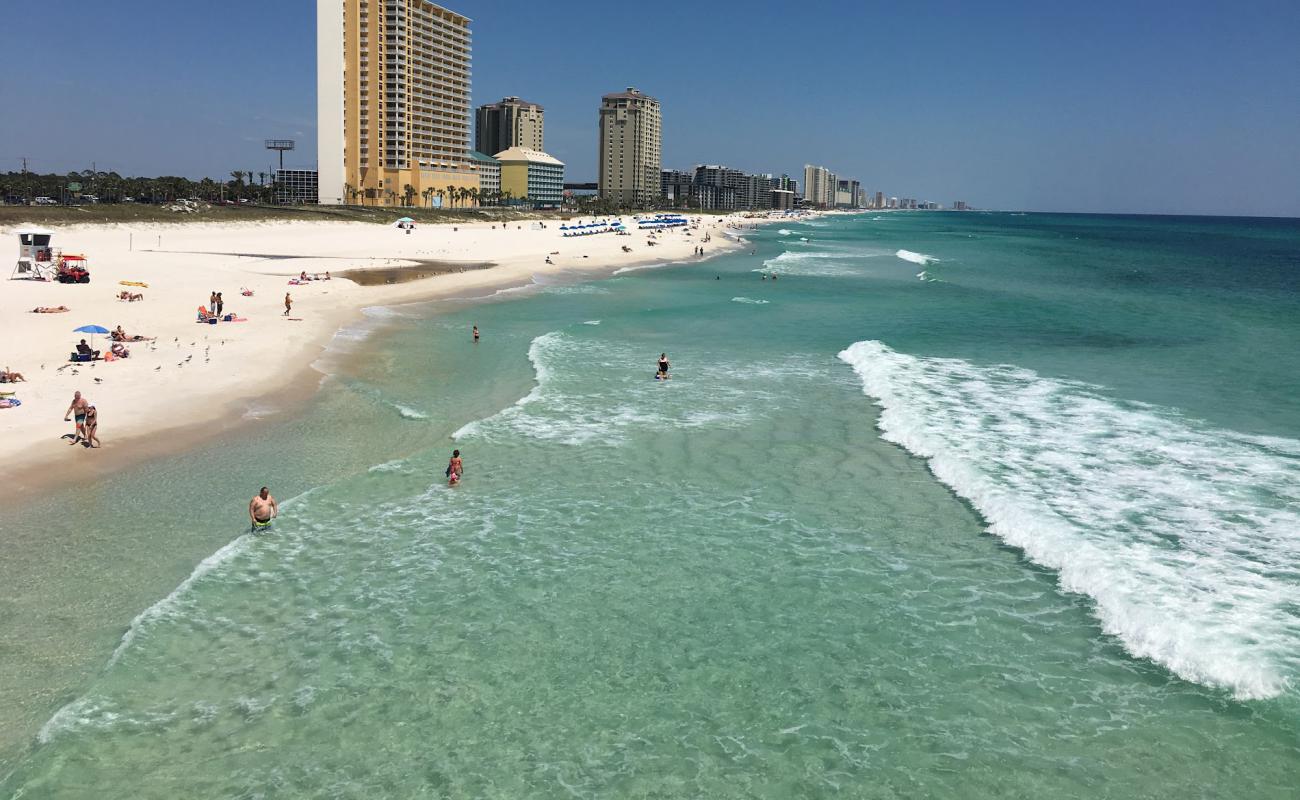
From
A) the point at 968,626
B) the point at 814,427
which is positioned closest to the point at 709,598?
the point at 968,626

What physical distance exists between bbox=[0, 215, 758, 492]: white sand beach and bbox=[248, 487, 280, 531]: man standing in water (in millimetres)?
5412

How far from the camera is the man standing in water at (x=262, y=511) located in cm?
1664

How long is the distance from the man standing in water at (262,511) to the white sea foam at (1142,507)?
14539mm

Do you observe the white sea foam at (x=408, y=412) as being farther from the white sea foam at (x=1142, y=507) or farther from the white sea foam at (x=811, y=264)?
the white sea foam at (x=811, y=264)

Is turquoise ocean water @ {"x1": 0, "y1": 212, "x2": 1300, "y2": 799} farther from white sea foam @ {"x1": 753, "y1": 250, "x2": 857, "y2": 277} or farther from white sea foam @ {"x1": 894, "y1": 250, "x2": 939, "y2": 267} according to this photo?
white sea foam @ {"x1": 894, "y1": 250, "x2": 939, "y2": 267}

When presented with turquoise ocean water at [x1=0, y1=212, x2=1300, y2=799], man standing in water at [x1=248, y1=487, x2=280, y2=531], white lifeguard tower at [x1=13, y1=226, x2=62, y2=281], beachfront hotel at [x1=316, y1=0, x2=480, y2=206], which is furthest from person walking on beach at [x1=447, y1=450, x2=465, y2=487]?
beachfront hotel at [x1=316, y1=0, x2=480, y2=206]

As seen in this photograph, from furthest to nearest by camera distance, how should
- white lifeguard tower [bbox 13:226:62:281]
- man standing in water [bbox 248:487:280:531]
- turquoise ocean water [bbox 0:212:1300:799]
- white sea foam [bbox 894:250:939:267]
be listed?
white sea foam [bbox 894:250:939:267], white lifeguard tower [bbox 13:226:62:281], man standing in water [bbox 248:487:280:531], turquoise ocean water [bbox 0:212:1300:799]

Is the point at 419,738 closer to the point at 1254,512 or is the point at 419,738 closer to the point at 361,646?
the point at 361,646

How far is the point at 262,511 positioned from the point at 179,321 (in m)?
24.7

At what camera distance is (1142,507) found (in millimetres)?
19125

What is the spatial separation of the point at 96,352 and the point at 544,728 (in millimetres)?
25232

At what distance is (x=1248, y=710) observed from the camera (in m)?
11.9

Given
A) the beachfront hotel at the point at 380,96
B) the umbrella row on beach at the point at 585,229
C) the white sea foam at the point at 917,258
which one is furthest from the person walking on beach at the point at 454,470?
the beachfront hotel at the point at 380,96

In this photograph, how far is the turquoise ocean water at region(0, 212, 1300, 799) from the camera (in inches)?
420
